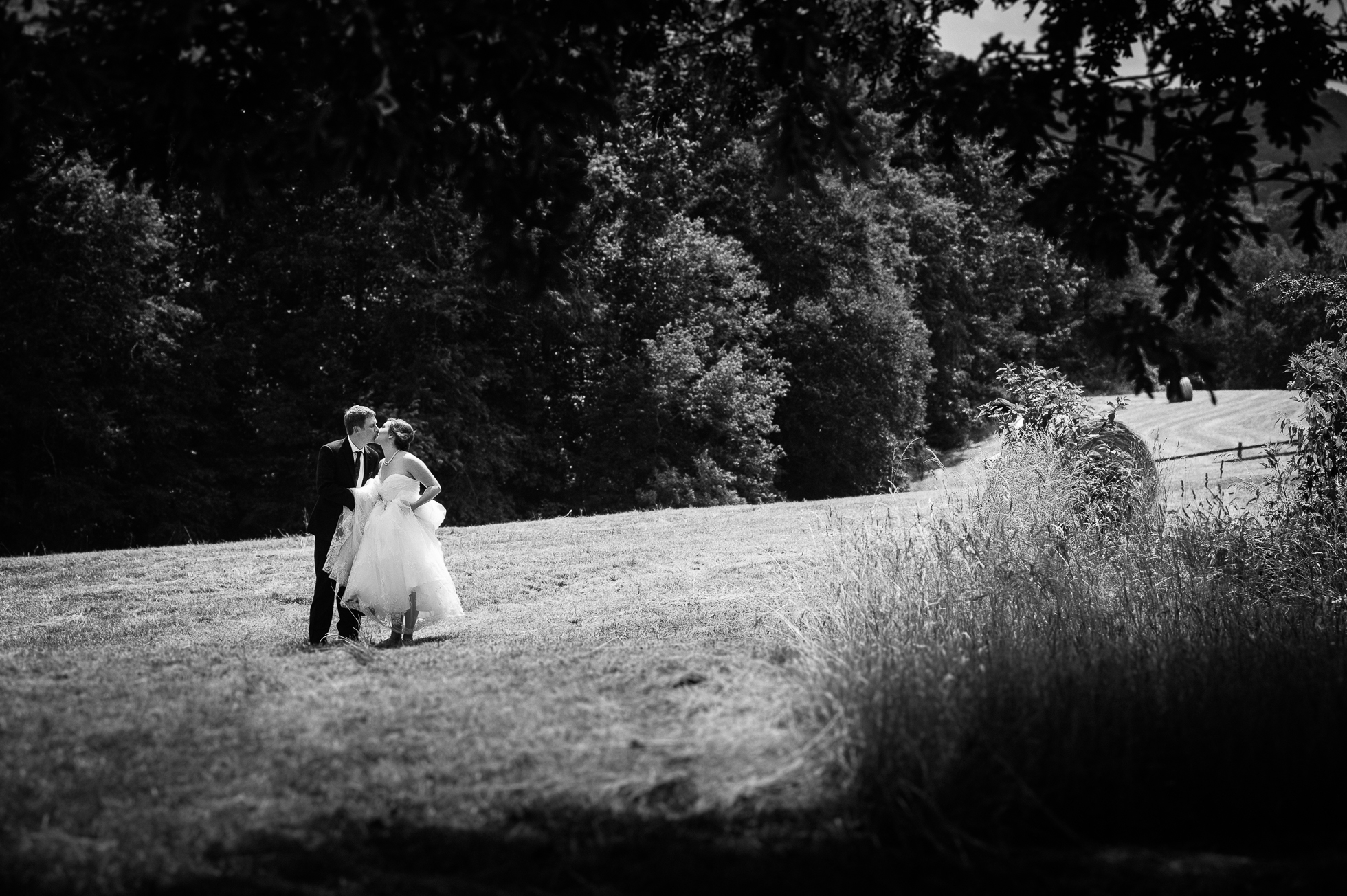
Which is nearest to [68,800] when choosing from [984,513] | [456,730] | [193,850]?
[193,850]

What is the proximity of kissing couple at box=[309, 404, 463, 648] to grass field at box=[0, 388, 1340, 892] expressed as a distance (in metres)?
0.45

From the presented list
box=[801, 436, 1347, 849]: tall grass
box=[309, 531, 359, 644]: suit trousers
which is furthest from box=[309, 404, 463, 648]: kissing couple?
box=[801, 436, 1347, 849]: tall grass

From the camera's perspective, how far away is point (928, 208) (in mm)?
51219

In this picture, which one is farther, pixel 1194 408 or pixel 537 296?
pixel 1194 408

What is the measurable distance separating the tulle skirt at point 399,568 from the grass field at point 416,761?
0.47 metres

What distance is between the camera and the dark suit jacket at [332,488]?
10.7 metres

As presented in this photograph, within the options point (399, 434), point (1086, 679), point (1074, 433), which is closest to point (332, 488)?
point (399, 434)

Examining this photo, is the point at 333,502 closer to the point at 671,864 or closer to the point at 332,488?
the point at 332,488

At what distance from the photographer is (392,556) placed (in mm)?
10578

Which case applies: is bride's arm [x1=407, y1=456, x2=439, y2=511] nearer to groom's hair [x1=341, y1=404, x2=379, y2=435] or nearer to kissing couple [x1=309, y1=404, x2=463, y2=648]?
kissing couple [x1=309, y1=404, x2=463, y2=648]

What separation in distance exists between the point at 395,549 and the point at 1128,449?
9.91 m

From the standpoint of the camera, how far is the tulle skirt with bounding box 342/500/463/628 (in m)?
10.5

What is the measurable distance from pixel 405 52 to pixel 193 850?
147 inches

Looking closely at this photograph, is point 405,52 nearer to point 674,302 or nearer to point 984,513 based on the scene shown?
point 984,513
